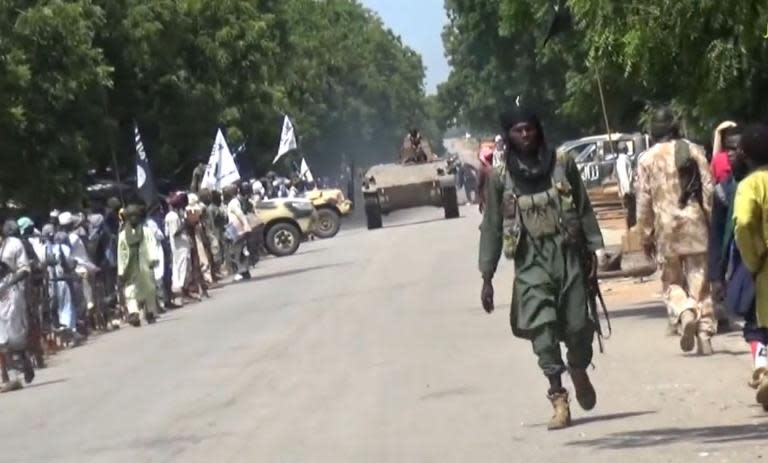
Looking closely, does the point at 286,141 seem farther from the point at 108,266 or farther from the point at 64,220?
the point at 64,220

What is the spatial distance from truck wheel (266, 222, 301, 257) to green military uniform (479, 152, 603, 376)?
3369cm

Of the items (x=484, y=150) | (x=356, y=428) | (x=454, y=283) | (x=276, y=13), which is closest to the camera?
(x=356, y=428)

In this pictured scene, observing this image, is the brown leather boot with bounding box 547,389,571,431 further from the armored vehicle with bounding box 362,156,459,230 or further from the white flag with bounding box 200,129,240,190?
the armored vehicle with bounding box 362,156,459,230

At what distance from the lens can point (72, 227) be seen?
28578 millimetres

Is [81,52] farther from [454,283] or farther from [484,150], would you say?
[454,283]

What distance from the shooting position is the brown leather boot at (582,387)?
1206 centimetres

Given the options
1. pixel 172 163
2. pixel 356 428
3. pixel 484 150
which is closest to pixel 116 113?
pixel 172 163

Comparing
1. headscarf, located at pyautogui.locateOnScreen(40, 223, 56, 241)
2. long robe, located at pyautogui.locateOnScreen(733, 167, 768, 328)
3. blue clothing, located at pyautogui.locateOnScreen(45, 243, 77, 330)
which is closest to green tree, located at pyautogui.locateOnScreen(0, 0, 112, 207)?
headscarf, located at pyautogui.locateOnScreen(40, 223, 56, 241)

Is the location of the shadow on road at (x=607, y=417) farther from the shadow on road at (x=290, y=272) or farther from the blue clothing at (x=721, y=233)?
the shadow on road at (x=290, y=272)

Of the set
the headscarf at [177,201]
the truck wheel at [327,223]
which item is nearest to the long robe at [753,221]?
the headscarf at [177,201]

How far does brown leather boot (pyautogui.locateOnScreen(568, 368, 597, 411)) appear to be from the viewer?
12062 millimetres

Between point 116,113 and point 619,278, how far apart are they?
26.8 m

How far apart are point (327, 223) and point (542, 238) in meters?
42.4

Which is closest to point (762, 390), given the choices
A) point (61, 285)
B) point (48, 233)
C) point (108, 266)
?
point (61, 285)
